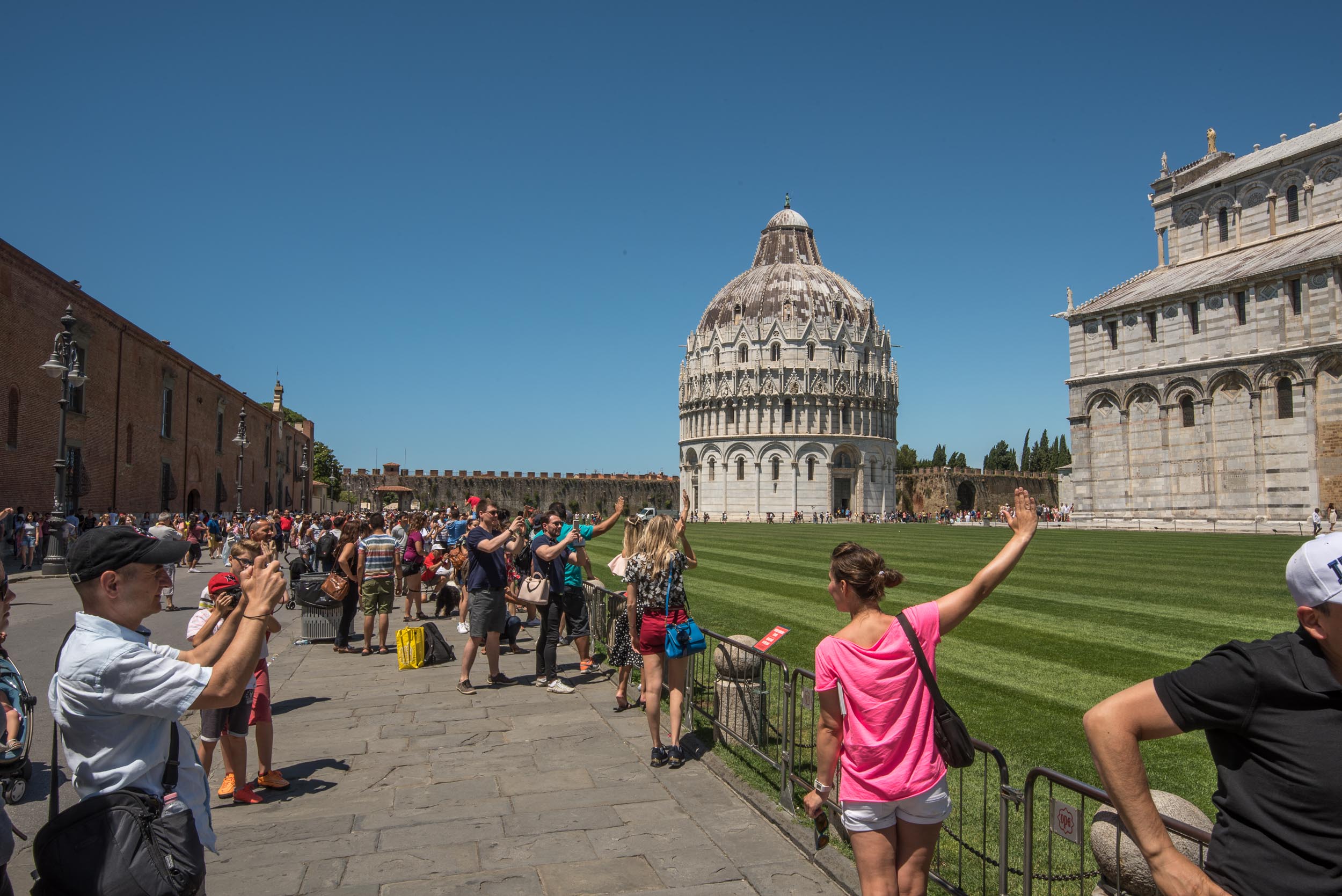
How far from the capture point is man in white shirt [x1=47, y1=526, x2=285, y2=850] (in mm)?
2777

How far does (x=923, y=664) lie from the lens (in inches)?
139

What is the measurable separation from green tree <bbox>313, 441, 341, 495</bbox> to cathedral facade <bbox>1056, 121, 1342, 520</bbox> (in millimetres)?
72352

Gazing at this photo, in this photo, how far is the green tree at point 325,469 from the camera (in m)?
90.8

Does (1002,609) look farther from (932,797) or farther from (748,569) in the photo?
(932,797)

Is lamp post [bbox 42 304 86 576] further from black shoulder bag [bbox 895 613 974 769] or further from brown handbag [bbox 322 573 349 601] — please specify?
black shoulder bag [bbox 895 613 974 769]

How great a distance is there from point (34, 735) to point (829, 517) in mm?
74891

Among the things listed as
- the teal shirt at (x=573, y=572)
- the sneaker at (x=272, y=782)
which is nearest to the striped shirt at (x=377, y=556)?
the teal shirt at (x=573, y=572)

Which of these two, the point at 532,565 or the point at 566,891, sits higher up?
the point at 532,565

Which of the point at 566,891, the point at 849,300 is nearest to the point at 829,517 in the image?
the point at 849,300

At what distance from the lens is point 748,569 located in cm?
2211

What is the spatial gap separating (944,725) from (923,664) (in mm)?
277

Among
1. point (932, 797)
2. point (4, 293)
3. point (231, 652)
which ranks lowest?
point (932, 797)

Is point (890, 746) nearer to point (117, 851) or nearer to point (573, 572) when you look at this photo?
point (117, 851)

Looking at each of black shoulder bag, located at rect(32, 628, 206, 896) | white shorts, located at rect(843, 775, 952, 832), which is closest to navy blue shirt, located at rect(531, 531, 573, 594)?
white shorts, located at rect(843, 775, 952, 832)
